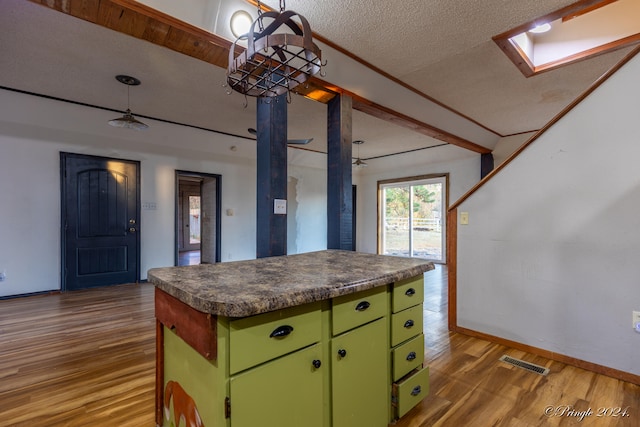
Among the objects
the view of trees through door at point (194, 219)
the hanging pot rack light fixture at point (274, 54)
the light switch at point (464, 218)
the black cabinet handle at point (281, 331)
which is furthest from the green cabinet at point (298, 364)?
the view of trees through door at point (194, 219)

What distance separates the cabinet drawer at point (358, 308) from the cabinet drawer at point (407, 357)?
0.26m

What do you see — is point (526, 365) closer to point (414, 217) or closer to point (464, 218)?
point (464, 218)

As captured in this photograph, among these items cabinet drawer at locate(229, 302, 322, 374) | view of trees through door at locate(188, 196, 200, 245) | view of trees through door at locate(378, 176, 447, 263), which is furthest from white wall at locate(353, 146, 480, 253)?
cabinet drawer at locate(229, 302, 322, 374)

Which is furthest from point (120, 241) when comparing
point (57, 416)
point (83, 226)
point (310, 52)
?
point (310, 52)

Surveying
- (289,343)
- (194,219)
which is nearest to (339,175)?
(289,343)

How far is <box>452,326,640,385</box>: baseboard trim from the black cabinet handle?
227 centimetres

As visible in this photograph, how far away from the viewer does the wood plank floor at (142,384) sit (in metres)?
1.62

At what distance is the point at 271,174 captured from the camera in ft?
7.91

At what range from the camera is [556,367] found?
2.15 meters

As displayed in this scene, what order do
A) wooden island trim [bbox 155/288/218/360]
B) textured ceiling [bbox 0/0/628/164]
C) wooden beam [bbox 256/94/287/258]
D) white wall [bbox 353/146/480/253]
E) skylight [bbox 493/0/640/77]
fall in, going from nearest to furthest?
wooden island trim [bbox 155/288/218/360]
textured ceiling [bbox 0/0/628/164]
wooden beam [bbox 256/94/287/258]
skylight [bbox 493/0/640/77]
white wall [bbox 353/146/480/253]

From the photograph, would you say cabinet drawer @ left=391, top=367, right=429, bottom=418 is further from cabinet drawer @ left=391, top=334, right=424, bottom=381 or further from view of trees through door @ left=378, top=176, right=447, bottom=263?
view of trees through door @ left=378, top=176, right=447, bottom=263

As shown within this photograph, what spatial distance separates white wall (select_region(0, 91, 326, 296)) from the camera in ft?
12.5

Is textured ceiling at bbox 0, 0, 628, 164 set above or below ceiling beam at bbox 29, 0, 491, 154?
above

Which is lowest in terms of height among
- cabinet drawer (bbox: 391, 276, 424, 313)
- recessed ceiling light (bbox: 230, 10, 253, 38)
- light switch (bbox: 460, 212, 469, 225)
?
cabinet drawer (bbox: 391, 276, 424, 313)
